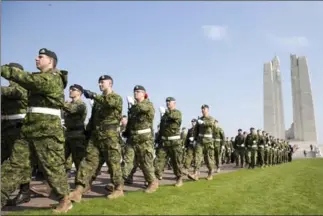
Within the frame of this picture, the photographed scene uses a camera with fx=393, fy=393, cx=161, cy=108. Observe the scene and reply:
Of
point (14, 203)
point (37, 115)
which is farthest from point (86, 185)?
point (37, 115)

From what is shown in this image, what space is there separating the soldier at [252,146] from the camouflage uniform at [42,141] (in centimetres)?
1695

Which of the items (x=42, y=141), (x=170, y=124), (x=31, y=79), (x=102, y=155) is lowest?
(x=102, y=155)

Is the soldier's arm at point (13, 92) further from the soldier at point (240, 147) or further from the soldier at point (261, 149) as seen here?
the soldier at point (240, 147)

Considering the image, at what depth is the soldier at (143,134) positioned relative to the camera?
24.9 ft

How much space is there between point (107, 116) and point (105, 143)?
48cm

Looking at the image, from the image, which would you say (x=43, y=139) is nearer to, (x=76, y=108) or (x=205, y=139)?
(x=76, y=108)

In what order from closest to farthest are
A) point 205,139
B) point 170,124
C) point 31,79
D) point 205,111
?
point 31,79 → point 170,124 → point 205,139 → point 205,111

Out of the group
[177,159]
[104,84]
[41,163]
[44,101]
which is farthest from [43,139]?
[177,159]

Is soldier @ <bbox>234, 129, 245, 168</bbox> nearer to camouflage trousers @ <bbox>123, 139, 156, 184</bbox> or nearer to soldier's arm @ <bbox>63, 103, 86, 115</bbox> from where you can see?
camouflage trousers @ <bbox>123, 139, 156, 184</bbox>

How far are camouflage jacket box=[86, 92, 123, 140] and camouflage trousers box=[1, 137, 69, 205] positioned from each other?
54.7 inches

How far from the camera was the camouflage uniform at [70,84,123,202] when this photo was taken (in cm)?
649

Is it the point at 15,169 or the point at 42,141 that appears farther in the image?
the point at 42,141

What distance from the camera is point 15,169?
5.21 meters

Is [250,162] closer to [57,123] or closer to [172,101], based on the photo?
[172,101]
